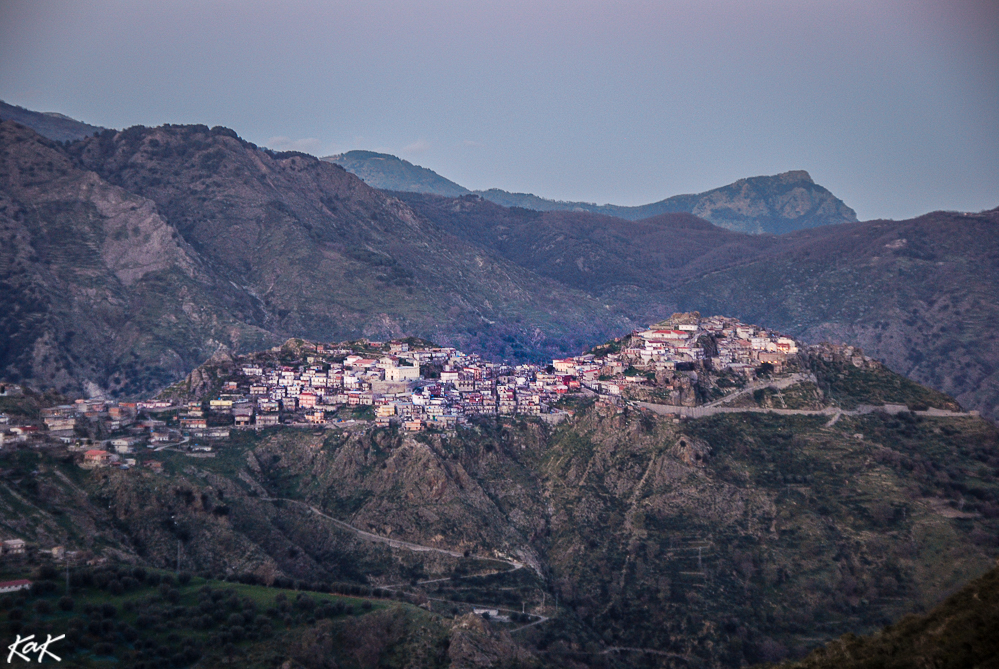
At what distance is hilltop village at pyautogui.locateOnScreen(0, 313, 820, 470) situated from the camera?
68875 mm

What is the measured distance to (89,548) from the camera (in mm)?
49219

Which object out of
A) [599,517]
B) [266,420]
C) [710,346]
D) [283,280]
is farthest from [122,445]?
[283,280]

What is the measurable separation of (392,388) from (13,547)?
122 feet

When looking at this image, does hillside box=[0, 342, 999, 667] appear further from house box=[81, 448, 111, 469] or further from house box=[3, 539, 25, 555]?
house box=[3, 539, 25, 555]

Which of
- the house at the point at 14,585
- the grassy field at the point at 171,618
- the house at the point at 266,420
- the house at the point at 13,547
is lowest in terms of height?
the grassy field at the point at 171,618

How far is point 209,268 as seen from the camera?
471 feet

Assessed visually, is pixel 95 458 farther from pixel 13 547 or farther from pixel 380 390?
pixel 380 390

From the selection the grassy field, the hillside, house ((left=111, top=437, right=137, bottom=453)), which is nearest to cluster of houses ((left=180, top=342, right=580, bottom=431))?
the hillside

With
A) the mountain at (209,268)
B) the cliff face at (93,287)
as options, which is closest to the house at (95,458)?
the mountain at (209,268)

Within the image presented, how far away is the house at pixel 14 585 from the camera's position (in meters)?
41.5

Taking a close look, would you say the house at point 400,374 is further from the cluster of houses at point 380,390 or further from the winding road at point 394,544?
the winding road at point 394,544

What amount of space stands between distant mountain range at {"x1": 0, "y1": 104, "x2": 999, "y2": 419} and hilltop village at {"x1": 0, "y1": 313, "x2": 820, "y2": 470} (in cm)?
3321

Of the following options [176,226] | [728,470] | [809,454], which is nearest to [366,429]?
[728,470]

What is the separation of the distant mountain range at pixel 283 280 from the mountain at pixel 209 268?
1.01 feet
